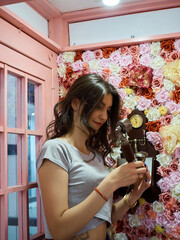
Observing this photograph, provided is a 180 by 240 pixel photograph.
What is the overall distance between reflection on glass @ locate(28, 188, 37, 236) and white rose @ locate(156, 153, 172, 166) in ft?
2.65

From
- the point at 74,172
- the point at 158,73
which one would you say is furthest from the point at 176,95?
the point at 74,172

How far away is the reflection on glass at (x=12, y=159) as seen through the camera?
5.59 ft

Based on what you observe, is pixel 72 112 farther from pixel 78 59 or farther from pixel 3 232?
pixel 78 59

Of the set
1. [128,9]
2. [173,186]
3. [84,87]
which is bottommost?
[173,186]

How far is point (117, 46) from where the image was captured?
7.09ft

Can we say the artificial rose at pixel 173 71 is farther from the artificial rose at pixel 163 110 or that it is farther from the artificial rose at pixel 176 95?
the artificial rose at pixel 163 110

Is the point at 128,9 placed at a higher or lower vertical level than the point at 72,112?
higher

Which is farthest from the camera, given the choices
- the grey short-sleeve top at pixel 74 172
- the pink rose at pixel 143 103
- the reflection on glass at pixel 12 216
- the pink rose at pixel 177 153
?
the pink rose at pixel 143 103

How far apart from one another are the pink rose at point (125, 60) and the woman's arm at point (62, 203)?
1067 millimetres

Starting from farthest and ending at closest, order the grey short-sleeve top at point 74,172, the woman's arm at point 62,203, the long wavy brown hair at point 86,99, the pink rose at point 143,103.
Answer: the pink rose at point 143,103, the long wavy brown hair at point 86,99, the grey short-sleeve top at point 74,172, the woman's arm at point 62,203

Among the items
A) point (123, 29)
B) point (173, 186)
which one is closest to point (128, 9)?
point (123, 29)

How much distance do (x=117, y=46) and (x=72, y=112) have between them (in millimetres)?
844

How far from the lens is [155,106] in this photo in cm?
208

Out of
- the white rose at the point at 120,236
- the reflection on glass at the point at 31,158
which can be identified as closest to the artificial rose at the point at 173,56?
the reflection on glass at the point at 31,158
